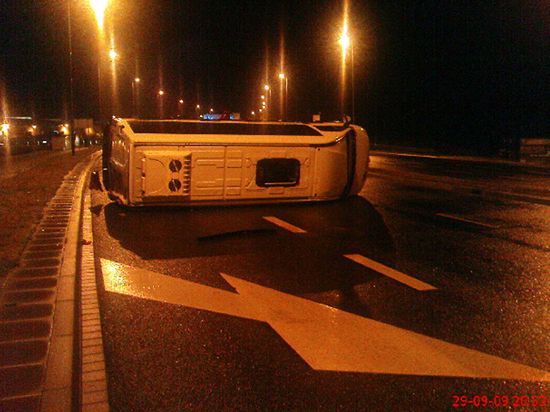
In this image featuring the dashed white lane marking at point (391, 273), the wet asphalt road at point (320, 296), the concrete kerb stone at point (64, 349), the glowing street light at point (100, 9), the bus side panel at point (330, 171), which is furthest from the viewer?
the glowing street light at point (100, 9)

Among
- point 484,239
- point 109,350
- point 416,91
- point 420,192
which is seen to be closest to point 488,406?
point 109,350

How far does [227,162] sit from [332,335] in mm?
6107

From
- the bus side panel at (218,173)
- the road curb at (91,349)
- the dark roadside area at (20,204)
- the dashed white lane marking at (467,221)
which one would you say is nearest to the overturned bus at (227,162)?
→ the bus side panel at (218,173)

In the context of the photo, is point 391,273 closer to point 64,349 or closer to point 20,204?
point 64,349

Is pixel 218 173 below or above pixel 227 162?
below

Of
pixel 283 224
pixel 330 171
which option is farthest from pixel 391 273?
pixel 330 171

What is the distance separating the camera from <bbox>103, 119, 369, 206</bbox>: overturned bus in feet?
33.6

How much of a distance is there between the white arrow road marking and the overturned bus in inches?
142

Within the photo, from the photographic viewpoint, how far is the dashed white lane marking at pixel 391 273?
6641 mm

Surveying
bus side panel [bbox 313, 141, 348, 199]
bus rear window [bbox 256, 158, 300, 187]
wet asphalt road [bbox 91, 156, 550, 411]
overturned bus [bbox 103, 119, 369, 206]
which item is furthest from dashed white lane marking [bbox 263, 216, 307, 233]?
bus side panel [bbox 313, 141, 348, 199]
